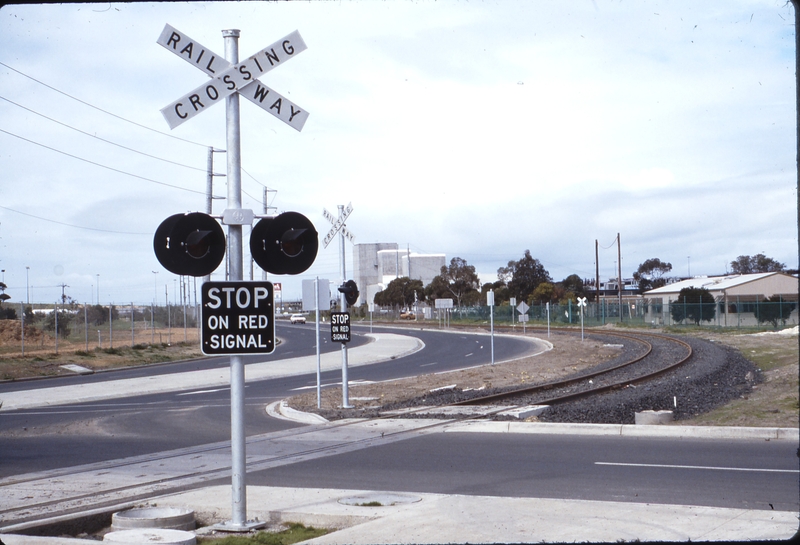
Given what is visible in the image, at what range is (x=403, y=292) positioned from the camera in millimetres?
131375

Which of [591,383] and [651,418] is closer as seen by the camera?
[651,418]

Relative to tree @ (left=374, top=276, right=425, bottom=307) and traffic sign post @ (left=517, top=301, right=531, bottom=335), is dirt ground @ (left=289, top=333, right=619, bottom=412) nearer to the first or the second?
traffic sign post @ (left=517, top=301, right=531, bottom=335)

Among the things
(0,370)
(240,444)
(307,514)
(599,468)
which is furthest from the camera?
(0,370)

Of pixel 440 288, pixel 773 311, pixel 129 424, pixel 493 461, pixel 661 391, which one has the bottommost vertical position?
pixel 129 424

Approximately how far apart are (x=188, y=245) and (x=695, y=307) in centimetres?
6670

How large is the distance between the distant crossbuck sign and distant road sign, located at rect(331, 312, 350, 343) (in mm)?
11643

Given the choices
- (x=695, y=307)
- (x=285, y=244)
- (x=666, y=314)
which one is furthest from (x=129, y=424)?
(x=666, y=314)

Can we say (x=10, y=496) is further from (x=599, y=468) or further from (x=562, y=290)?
(x=562, y=290)

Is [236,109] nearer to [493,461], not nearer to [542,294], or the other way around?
[493,461]

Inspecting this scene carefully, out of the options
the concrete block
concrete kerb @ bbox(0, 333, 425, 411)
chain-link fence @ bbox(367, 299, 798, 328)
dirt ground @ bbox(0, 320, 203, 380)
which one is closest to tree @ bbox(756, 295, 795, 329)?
chain-link fence @ bbox(367, 299, 798, 328)

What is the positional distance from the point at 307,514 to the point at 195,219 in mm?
3069

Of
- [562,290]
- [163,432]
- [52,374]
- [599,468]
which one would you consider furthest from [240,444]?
[562,290]

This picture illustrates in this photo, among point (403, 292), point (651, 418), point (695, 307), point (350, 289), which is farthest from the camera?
point (403, 292)

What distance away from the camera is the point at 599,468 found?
10.3 meters
